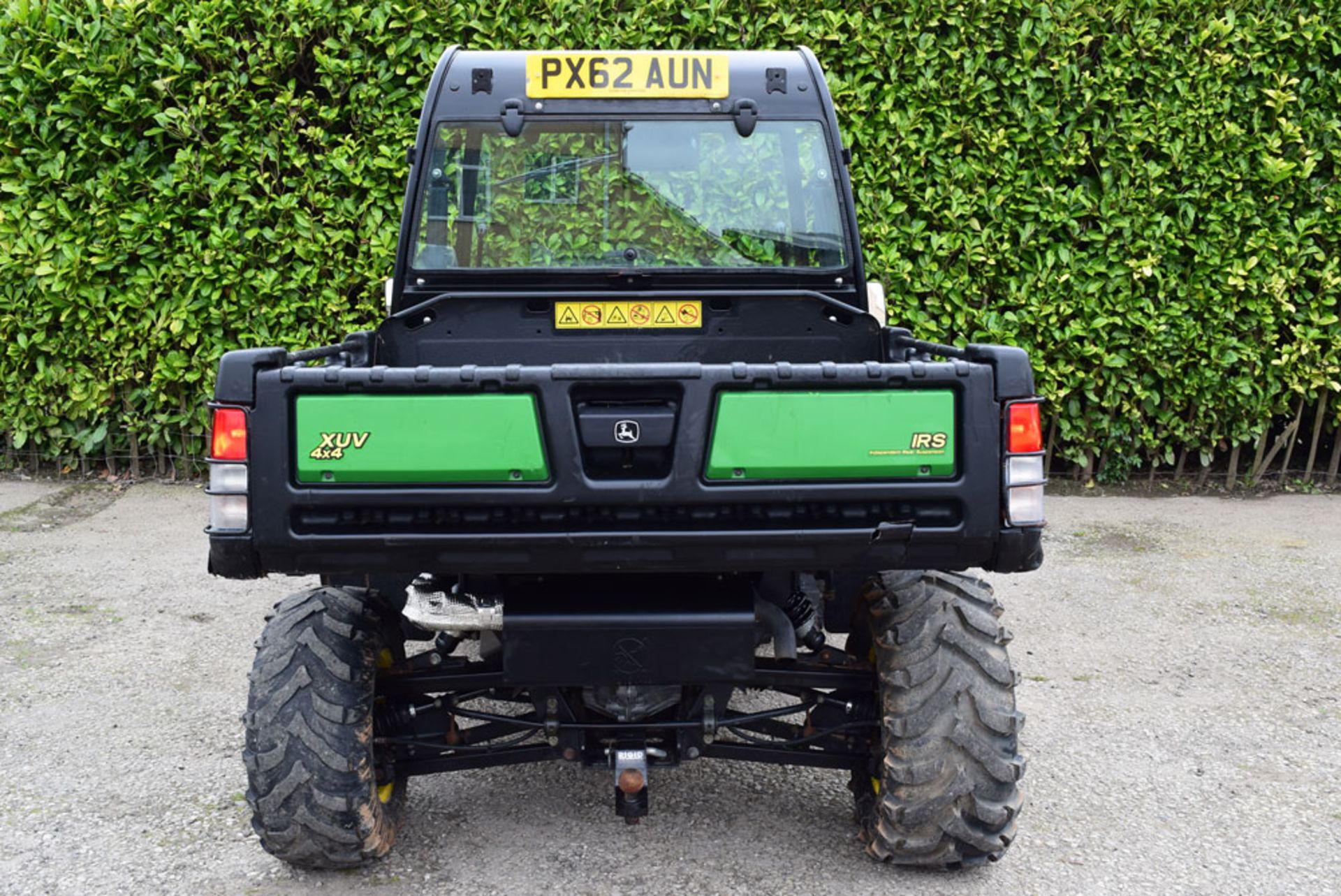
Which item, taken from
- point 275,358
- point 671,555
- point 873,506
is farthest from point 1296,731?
point 275,358

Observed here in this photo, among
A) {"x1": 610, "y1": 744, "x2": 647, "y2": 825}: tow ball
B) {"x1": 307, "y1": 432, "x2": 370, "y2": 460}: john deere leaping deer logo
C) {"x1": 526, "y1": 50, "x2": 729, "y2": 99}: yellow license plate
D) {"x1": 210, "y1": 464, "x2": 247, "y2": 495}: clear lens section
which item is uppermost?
{"x1": 526, "y1": 50, "x2": 729, "y2": 99}: yellow license plate

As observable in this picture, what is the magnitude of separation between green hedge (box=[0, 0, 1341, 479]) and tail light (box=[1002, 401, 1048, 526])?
4621mm

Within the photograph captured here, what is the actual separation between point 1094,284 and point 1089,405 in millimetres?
812

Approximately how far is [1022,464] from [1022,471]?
0.02 meters

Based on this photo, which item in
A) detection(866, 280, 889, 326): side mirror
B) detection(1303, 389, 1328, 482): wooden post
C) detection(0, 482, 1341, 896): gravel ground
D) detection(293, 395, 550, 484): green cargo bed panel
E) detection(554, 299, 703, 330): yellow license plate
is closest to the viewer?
detection(293, 395, 550, 484): green cargo bed panel

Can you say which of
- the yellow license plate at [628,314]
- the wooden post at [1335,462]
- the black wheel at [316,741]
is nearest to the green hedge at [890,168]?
the wooden post at [1335,462]

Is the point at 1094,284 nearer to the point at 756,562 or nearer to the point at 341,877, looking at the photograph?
the point at 756,562

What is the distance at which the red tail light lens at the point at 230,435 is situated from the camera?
286cm

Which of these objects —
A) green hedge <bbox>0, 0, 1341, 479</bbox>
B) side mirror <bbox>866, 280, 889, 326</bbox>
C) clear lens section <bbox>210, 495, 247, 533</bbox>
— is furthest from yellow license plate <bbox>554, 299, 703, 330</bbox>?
green hedge <bbox>0, 0, 1341, 479</bbox>

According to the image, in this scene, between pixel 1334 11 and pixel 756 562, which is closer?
pixel 756 562

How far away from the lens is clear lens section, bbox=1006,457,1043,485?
2.91m

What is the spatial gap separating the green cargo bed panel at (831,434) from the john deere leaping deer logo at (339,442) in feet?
2.70

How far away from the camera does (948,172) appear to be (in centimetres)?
736

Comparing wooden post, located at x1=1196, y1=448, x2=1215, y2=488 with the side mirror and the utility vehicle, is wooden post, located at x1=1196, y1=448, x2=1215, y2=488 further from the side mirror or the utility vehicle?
the utility vehicle
